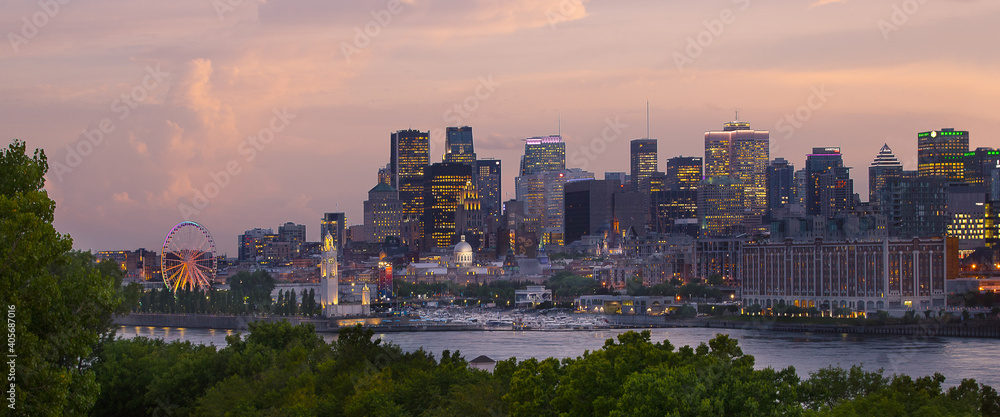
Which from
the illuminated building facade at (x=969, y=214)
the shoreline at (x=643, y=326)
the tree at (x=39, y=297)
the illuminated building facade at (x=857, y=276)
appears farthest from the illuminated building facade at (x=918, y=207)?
the tree at (x=39, y=297)

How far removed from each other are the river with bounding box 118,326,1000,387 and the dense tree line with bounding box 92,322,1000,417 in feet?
82.4

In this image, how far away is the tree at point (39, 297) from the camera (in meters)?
14.9

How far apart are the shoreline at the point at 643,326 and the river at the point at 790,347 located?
3261 millimetres

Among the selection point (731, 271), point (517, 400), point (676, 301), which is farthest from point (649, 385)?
point (731, 271)

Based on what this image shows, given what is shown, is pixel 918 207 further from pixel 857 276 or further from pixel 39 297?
pixel 39 297

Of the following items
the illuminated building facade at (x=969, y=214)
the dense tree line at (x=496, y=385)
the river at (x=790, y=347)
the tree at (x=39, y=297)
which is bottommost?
the river at (x=790, y=347)

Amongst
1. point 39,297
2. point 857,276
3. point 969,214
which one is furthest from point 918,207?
point 39,297

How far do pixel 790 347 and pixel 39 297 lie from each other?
78.4 meters

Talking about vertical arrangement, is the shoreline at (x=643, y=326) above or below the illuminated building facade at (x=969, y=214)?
below

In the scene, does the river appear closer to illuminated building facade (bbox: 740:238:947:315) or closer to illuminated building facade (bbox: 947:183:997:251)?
illuminated building facade (bbox: 740:238:947:315)

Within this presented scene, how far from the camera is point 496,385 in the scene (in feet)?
107

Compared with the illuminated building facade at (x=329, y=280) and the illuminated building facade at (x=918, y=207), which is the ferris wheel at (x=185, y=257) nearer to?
the illuminated building facade at (x=329, y=280)

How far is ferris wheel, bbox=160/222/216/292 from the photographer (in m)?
129

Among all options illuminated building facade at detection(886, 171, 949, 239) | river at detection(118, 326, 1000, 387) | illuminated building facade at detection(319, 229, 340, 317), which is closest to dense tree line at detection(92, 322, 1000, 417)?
river at detection(118, 326, 1000, 387)
